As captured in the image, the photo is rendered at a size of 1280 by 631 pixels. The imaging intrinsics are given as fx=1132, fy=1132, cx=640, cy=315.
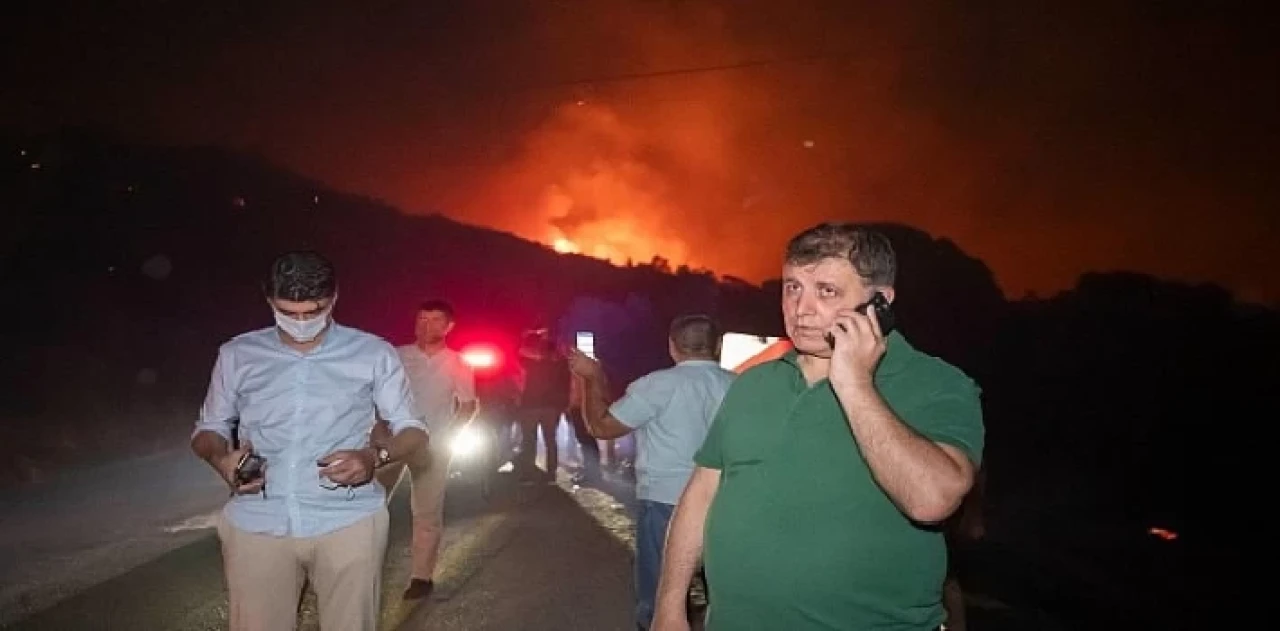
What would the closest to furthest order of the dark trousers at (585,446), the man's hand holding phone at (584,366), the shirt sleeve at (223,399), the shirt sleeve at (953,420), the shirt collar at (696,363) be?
the shirt sleeve at (953,420)
the shirt sleeve at (223,399)
the man's hand holding phone at (584,366)
the shirt collar at (696,363)
the dark trousers at (585,446)

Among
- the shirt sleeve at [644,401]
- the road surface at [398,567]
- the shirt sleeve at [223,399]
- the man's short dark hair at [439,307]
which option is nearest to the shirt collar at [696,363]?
the shirt sleeve at [644,401]

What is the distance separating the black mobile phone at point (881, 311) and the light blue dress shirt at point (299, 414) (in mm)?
2157

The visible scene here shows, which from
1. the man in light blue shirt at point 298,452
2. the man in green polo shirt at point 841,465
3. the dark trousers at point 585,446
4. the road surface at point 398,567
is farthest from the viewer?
the dark trousers at point 585,446

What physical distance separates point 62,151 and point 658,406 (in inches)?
1244

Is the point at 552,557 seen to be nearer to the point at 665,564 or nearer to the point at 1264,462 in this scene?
the point at 665,564

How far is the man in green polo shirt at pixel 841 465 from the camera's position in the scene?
2.50 metres

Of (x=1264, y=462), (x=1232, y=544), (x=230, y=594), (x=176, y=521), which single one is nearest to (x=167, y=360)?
(x=176, y=521)

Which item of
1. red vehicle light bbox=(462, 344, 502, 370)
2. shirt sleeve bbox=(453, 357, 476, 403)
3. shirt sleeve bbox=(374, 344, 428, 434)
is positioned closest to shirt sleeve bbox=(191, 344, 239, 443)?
shirt sleeve bbox=(374, 344, 428, 434)

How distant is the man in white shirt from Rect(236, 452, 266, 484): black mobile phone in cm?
338

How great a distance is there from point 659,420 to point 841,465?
10.3ft

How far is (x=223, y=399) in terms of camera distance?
13.7 ft

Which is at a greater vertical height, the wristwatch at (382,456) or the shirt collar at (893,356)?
the shirt collar at (893,356)

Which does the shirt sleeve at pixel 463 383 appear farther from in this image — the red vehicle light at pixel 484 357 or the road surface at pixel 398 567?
the red vehicle light at pixel 484 357

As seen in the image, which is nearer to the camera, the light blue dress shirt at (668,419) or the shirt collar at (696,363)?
the light blue dress shirt at (668,419)
